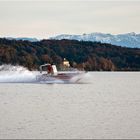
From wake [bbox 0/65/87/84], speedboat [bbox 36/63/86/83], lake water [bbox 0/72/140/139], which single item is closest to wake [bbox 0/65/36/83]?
wake [bbox 0/65/87/84]

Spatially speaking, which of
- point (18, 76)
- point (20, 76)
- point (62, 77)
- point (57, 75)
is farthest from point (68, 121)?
point (18, 76)

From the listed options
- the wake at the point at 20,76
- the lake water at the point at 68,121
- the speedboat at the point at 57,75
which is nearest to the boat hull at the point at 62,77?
the speedboat at the point at 57,75

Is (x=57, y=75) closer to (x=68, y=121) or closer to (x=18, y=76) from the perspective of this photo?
(x=18, y=76)

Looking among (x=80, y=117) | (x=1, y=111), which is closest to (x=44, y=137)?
(x=80, y=117)

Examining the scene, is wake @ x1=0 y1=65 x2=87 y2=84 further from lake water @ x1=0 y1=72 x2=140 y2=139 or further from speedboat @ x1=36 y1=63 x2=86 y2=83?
lake water @ x1=0 y1=72 x2=140 y2=139

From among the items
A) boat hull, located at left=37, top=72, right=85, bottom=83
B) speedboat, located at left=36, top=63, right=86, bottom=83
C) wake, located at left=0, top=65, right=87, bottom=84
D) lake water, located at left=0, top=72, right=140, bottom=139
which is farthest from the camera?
wake, located at left=0, top=65, right=87, bottom=84

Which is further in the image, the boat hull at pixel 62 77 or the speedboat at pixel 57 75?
the boat hull at pixel 62 77

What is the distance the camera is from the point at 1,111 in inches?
1959

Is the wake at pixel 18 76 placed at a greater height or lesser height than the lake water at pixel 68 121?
lesser

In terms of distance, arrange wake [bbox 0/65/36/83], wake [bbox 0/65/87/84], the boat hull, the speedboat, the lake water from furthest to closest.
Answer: wake [bbox 0/65/36/83], wake [bbox 0/65/87/84], the boat hull, the speedboat, the lake water

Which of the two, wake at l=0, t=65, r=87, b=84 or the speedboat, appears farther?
wake at l=0, t=65, r=87, b=84

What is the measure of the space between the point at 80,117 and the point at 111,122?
4.14 metres

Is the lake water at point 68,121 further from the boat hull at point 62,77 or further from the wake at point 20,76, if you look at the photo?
the wake at point 20,76

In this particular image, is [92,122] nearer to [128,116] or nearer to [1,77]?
[128,116]
